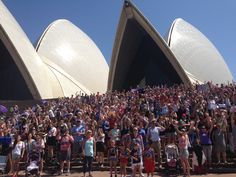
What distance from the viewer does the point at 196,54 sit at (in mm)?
37438

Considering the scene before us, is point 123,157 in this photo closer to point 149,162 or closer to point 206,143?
point 149,162

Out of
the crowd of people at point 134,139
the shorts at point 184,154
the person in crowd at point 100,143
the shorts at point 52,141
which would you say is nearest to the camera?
the shorts at point 184,154

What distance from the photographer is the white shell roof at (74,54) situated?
112ft

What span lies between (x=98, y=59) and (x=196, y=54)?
875 centimetres

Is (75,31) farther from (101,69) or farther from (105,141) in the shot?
(105,141)

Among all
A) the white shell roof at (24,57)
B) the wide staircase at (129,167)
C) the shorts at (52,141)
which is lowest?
the wide staircase at (129,167)

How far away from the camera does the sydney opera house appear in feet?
89.1

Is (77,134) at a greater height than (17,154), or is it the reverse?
(77,134)

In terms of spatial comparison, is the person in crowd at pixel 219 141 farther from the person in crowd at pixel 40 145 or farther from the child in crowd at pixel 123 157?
the person in crowd at pixel 40 145

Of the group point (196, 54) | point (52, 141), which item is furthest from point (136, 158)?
point (196, 54)

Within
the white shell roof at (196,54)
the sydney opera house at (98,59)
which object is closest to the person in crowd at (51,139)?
the sydney opera house at (98,59)

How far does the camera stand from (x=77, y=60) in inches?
1411

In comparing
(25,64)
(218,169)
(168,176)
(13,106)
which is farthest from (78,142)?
(25,64)

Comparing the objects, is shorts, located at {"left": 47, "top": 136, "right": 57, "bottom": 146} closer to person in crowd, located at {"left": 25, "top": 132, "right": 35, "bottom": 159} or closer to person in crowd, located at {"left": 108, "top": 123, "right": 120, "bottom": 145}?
person in crowd, located at {"left": 25, "top": 132, "right": 35, "bottom": 159}
